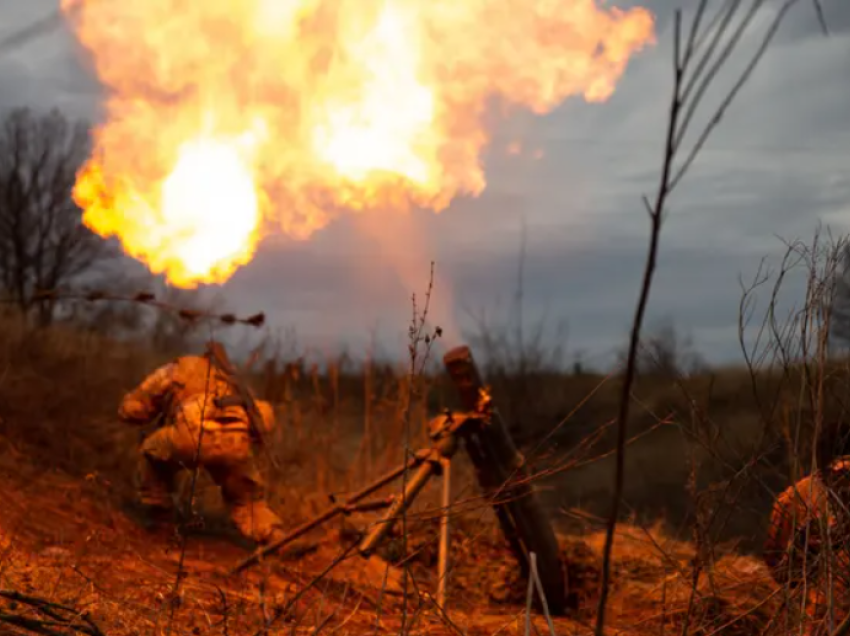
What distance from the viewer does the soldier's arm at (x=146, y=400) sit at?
7961 mm

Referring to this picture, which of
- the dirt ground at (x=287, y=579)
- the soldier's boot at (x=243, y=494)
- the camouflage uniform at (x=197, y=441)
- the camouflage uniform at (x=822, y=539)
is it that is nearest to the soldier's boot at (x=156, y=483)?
the camouflage uniform at (x=197, y=441)

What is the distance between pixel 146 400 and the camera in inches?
314

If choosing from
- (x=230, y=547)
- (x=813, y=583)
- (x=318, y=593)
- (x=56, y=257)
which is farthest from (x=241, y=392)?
(x=56, y=257)

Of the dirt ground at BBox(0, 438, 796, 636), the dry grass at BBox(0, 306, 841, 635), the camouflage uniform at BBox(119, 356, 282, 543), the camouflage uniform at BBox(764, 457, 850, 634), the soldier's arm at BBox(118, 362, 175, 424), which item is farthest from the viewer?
the soldier's arm at BBox(118, 362, 175, 424)

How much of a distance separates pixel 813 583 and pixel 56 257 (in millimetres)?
26039

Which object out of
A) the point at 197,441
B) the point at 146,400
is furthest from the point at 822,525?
the point at 146,400

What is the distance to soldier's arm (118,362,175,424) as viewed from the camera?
26.1 feet

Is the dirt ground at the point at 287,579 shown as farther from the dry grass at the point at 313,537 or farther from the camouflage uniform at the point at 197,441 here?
the camouflage uniform at the point at 197,441

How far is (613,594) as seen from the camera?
7.34 m

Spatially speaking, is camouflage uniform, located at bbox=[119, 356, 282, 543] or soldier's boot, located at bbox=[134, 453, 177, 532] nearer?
camouflage uniform, located at bbox=[119, 356, 282, 543]

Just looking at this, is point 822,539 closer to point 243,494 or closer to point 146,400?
point 243,494

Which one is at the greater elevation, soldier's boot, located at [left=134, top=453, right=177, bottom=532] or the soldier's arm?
the soldier's arm

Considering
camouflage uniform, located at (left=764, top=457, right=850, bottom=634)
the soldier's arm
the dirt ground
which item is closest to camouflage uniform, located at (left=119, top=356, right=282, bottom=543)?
the soldier's arm

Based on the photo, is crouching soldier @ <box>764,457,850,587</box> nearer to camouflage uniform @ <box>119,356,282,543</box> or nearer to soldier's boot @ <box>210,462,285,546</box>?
soldier's boot @ <box>210,462,285,546</box>
